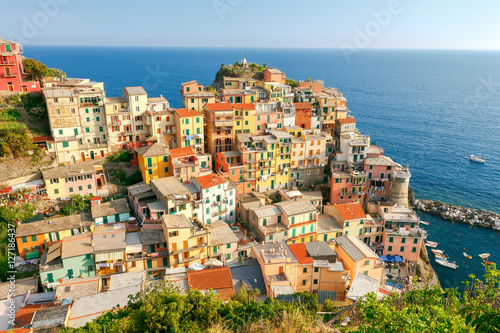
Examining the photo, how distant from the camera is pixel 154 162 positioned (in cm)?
4578

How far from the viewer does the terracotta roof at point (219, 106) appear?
5183cm

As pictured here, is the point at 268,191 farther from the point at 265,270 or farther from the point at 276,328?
the point at 276,328

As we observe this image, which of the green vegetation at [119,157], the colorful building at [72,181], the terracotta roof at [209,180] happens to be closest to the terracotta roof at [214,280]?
the terracotta roof at [209,180]

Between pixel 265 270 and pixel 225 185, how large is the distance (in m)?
15.1

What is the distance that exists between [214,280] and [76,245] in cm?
1406

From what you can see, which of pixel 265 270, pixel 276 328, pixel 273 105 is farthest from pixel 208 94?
pixel 276 328

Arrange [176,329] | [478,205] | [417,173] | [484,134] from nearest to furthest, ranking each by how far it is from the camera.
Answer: [176,329], [478,205], [417,173], [484,134]

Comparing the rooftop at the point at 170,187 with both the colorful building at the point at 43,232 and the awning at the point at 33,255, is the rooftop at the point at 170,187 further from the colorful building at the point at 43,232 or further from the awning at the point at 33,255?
the awning at the point at 33,255

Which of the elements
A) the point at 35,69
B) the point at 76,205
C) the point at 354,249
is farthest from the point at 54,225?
the point at 354,249

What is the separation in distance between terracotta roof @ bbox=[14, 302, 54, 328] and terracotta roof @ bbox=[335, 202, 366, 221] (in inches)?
1300

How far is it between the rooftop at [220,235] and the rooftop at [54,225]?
41.5 feet

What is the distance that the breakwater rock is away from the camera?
56.8 m

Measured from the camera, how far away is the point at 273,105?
5722 cm

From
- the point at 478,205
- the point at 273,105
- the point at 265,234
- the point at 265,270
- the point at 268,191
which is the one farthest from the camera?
the point at 478,205
